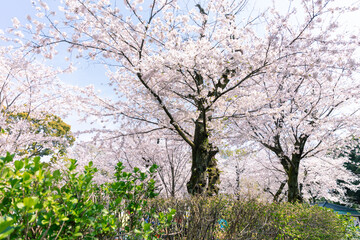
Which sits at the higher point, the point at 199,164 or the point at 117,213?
the point at 199,164

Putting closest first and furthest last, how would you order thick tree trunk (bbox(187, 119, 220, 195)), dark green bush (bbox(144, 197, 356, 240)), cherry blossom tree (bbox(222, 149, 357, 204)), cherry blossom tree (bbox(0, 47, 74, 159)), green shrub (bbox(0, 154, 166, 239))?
green shrub (bbox(0, 154, 166, 239)) → dark green bush (bbox(144, 197, 356, 240)) → thick tree trunk (bbox(187, 119, 220, 195)) → cherry blossom tree (bbox(0, 47, 74, 159)) → cherry blossom tree (bbox(222, 149, 357, 204))

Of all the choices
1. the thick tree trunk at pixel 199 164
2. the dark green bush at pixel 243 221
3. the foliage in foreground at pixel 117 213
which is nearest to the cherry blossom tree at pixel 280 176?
the thick tree trunk at pixel 199 164

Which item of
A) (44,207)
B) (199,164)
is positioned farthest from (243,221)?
(44,207)

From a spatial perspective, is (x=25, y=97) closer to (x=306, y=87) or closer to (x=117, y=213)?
(x=117, y=213)

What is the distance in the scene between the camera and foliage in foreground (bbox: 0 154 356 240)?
1.29m

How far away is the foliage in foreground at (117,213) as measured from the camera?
1.29m

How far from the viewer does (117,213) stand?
2.08 meters

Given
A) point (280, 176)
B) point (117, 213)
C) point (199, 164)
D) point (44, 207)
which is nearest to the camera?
point (44, 207)

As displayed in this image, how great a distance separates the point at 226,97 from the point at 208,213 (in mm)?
4390

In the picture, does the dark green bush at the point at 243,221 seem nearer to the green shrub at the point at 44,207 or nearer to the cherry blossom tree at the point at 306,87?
the green shrub at the point at 44,207

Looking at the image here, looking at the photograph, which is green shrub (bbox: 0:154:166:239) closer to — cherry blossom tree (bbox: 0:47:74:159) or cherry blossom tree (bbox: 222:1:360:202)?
cherry blossom tree (bbox: 222:1:360:202)

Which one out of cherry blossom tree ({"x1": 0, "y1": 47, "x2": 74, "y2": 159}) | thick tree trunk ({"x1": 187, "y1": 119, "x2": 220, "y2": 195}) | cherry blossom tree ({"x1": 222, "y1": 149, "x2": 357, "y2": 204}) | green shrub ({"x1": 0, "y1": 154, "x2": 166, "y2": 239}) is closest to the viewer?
green shrub ({"x1": 0, "y1": 154, "x2": 166, "y2": 239})

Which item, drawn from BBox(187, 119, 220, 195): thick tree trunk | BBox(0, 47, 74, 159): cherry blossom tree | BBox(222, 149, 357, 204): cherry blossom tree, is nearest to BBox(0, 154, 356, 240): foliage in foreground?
BBox(187, 119, 220, 195): thick tree trunk

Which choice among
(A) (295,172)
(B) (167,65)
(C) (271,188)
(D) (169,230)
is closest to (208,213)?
(D) (169,230)
